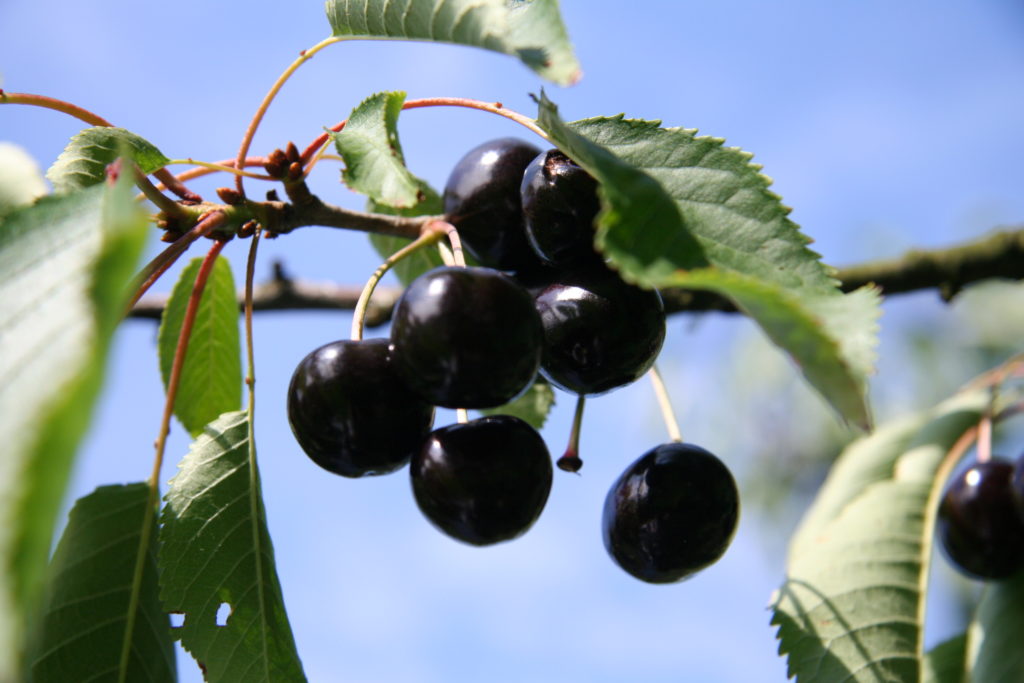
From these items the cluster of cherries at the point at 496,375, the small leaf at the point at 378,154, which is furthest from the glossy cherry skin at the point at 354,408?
the small leaf at the point at 378,154

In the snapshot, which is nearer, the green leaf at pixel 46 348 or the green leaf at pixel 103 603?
the green leaf at pixel 46 348

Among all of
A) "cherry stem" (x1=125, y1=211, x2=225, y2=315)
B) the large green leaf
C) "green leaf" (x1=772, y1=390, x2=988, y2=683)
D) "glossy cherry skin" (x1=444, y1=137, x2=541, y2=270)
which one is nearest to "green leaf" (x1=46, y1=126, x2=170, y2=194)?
"cherry stem" (x1=125, y1=211, x2=225, y2=315)

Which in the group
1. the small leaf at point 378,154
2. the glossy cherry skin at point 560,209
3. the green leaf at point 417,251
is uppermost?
the green leaf at point 417,251

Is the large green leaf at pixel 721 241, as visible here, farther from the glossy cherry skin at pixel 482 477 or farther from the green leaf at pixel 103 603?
the green leaf at pixel 103 603

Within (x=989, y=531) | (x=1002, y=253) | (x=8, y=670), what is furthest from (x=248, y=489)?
(x=1002, y=253)

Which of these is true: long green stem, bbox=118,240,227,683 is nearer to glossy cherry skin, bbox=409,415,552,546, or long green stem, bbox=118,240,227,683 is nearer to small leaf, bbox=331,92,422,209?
small leaf, bbox=331,92,422,209

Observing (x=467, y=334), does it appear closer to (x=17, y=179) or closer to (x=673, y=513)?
(x=673, y=513)

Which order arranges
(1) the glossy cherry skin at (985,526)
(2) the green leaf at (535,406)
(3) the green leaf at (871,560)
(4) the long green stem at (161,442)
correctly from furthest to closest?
1. (1) the glossy cherry skin at (985,526)
2. (2) the green leaf at (535,406)
3. (3) the green leaf at (871,560)
4. (4) the long green stem at (161,442)
